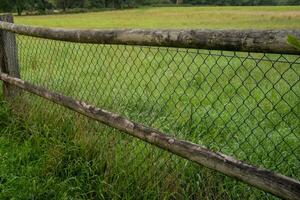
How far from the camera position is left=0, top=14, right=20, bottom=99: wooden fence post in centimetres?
493

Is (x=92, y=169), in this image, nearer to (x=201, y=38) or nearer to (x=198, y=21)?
(x=201, y=38)

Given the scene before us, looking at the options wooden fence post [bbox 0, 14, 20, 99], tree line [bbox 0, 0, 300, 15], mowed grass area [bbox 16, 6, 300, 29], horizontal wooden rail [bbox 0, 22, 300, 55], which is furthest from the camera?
tree line [bbox 0, 0, 300, 15]

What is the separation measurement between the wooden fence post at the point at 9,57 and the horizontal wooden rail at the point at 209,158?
1804 mm

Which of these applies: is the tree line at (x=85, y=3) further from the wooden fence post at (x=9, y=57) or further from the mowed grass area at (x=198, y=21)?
the wooden fence post at (x=9, y=57)

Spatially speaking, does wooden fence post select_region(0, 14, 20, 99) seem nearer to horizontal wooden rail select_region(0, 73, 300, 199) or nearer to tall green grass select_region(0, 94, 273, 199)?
tall green grass select_region(0, 94, 273, 199)

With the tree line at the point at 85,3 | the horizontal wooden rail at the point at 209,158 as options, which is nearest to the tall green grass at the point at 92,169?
the horizontal wooden rail at the point at 209,158

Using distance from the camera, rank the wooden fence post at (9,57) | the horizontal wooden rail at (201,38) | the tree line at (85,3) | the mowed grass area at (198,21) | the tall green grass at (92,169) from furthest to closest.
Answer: the tree line at (85,3) → the mowed grass area at (198,21) → the wooden fence post at (9,57) → the tall green grass at (92,169) → the horizontal wooden rail at (201,38)

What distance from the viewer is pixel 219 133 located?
3.99m

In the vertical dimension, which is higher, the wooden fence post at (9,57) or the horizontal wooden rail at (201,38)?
the horizontal wooden rail at (201,38)

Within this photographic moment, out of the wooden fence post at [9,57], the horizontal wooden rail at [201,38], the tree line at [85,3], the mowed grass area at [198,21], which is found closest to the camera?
the horizontal wooden rail at [201,38]

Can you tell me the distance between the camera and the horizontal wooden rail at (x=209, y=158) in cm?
200

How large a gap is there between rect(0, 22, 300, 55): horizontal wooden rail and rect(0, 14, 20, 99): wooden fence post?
170 centimetres

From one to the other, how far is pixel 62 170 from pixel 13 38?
202 centimetres

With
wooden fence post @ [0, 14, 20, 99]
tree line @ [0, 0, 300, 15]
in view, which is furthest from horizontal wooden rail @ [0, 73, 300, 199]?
tree line @ [0, 0, 300, 15]
